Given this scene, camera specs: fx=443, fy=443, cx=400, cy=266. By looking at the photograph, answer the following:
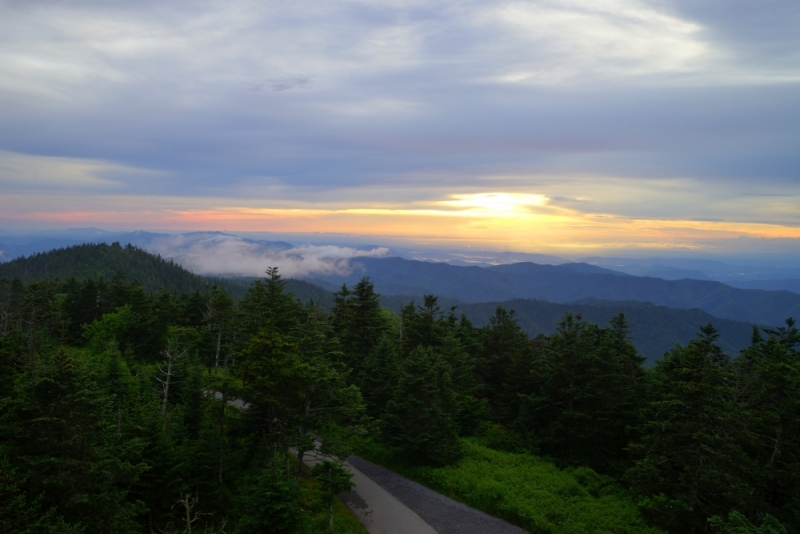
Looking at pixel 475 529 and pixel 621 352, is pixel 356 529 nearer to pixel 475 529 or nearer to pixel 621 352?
pixel 475 529

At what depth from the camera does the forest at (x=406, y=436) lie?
1652 cm

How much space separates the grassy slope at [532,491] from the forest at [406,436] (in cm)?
13

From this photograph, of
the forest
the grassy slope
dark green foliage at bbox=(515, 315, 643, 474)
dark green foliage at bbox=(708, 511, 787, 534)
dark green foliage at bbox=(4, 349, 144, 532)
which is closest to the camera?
dark green foliage at bbox=(708, 511, 787, 534)

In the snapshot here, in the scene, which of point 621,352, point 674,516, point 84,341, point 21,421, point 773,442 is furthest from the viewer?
point 84,341

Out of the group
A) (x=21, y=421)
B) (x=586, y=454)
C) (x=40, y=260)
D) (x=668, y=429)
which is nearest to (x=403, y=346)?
(x=586, y=454)

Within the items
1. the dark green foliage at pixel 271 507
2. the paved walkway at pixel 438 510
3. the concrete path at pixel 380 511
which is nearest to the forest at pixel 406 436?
the dark green foliage at pixel 271 507

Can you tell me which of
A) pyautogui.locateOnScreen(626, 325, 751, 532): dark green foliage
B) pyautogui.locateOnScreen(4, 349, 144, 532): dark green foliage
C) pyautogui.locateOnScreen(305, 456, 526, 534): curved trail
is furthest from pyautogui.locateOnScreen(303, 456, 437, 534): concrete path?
pyautogui.locateOnScreen(4, 349, 144, 532): dark green foliage

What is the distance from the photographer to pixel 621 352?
35562 mm

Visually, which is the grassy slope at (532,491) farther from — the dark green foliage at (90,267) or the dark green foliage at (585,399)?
the dark green foliage at (90,267)

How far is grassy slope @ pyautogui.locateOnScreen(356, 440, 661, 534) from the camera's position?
79.5 ft

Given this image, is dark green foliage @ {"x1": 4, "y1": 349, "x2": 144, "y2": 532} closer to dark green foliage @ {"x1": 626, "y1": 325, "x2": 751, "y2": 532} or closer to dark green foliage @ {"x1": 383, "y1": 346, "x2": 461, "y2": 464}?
dark green foliage @ {"x1": 383, "y1": 346, "x2": 461, "y2": 464}

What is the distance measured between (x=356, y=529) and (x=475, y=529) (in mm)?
6579

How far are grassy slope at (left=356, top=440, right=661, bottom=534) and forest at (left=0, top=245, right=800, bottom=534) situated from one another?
127 mm

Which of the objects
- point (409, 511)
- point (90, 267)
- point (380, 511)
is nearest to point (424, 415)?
point (409, 511)
